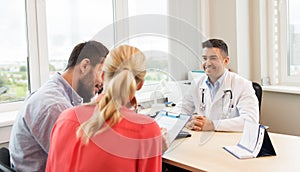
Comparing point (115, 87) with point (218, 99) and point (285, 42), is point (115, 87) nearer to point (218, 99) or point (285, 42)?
point (218, 99)

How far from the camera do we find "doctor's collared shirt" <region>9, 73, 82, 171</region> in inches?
53.6

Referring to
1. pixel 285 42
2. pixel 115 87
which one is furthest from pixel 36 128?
pixel 285 42

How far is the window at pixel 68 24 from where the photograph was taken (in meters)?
2.44

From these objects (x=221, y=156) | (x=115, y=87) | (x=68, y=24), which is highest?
(x=68, y=24)

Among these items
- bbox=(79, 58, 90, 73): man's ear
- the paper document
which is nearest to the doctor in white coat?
the paper document

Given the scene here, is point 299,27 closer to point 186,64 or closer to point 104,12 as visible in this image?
point 186,64

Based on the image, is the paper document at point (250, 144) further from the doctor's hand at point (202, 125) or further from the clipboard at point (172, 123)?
the doctor's hand at point (202, 125)

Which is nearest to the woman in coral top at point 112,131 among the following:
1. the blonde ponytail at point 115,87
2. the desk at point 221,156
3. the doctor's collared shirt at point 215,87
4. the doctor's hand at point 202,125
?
the blonde ponytail at point 115,87

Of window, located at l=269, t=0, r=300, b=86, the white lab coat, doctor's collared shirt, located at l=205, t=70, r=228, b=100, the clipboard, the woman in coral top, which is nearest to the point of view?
the woman in coral top

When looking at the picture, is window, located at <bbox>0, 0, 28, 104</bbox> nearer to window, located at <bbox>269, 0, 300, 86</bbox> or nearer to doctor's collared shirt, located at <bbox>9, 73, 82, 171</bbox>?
doctor's collared shirt, located at <bbox>9, 73, 82, 171</bbox>

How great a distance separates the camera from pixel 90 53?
1.57 meters

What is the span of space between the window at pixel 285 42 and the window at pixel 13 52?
2.26 meters

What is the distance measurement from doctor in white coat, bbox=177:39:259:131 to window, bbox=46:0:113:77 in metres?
0.92

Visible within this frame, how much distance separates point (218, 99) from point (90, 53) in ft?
3.63
